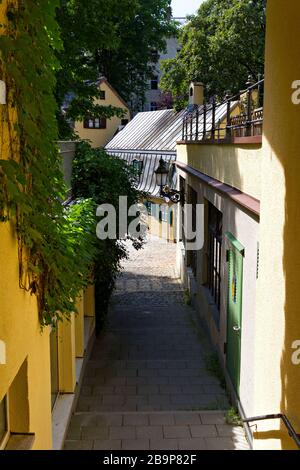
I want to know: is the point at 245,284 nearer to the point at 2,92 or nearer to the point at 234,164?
the point at 234,164

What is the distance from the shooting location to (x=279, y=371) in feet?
17.0

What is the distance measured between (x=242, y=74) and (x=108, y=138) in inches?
510

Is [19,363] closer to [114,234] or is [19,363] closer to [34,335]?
[34,335]

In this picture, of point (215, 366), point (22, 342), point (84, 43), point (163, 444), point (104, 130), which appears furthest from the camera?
point (104, 130)

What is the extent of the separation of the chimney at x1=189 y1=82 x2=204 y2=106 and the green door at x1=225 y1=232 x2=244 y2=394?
1274 centimetres

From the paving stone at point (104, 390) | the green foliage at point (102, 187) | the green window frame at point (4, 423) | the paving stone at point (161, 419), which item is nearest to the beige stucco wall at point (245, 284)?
the paving stone at point (161, 419)

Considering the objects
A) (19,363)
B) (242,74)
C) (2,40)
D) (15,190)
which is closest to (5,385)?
(19,363)

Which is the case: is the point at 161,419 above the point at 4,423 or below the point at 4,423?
below

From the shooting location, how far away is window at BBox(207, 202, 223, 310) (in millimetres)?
10935

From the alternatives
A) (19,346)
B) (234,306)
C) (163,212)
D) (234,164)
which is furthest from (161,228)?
(19,346)

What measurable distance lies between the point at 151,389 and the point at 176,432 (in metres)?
1.87

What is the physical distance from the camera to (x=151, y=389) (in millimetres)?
9539

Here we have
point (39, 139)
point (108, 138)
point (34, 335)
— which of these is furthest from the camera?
point (108, 138)
